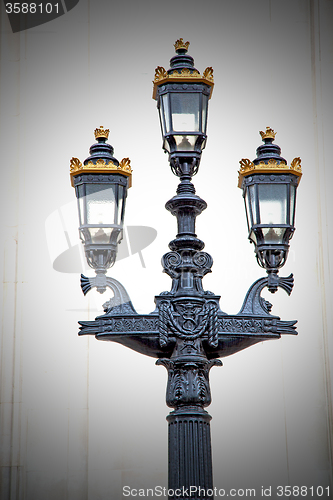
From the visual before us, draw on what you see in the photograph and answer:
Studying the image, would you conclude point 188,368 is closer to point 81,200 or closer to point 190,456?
point 190,456

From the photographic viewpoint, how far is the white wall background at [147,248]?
866 centimetres

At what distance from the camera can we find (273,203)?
18.9 feet

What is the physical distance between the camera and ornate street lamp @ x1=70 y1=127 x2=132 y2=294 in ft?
18.2

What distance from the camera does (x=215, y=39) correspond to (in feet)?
34.2

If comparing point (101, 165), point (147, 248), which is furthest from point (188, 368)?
point (147, 248)

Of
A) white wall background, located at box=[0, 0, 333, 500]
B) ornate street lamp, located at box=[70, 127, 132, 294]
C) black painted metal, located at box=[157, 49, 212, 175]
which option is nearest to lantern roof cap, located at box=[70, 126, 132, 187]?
ornate street lamp, located at box=[70, 127, 132, 294]

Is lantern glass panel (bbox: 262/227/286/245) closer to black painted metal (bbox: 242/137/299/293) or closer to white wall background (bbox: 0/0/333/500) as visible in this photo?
black painted metal (bbox: 242/137/299/293)

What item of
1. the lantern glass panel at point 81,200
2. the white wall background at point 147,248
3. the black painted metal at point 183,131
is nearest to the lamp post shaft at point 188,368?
the black painted metal at point 183,131

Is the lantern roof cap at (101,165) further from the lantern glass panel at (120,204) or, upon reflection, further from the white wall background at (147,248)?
the white wall background at (147,248)

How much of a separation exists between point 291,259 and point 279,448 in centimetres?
226

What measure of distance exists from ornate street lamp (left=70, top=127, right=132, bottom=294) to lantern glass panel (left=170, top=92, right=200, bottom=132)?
1.53 feet

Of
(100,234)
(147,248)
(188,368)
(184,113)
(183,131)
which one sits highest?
(147,248)

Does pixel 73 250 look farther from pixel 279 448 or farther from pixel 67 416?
pixel 279 448

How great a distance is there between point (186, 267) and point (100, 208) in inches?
30.2
